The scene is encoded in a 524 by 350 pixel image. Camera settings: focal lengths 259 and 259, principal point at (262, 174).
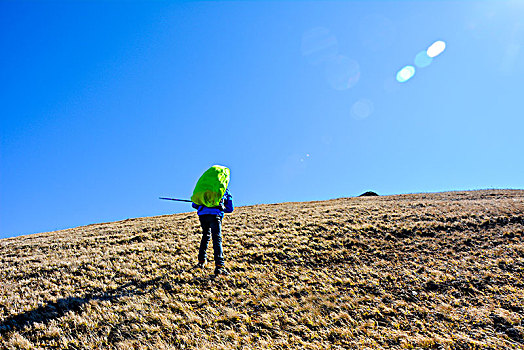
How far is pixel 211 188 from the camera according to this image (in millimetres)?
8391

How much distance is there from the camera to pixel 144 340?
5.82 m

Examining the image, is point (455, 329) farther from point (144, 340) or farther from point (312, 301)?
point (144, 340)

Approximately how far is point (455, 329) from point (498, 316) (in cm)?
136

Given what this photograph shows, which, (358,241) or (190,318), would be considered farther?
(358,241)

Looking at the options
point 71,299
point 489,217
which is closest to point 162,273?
point 71,299

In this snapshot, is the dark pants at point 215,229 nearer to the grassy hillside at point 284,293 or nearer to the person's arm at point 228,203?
the person's arm at point 228,203

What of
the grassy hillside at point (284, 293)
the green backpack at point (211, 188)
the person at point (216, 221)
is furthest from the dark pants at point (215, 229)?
the grassy hillside at point (284, 293)

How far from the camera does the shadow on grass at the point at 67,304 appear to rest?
6.50 metres

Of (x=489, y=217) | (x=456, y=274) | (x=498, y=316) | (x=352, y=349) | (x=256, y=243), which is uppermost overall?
(x=489, y=217)

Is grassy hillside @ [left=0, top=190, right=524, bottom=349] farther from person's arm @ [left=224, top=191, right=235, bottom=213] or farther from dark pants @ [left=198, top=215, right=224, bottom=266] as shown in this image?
person's arm @ [left=224, top=191, right=235, bottom=213]

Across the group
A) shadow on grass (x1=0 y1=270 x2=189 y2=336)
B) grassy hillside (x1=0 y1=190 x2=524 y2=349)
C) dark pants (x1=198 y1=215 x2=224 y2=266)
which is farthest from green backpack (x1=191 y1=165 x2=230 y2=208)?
shadow on grass (x1=0 y1=270 x2=189 y2=336)

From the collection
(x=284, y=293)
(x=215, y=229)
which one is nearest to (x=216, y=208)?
(x=215, y=229)

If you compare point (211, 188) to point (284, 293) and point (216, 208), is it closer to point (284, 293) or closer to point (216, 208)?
point (216, 208)

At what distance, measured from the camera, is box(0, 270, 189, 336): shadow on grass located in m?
6.50
